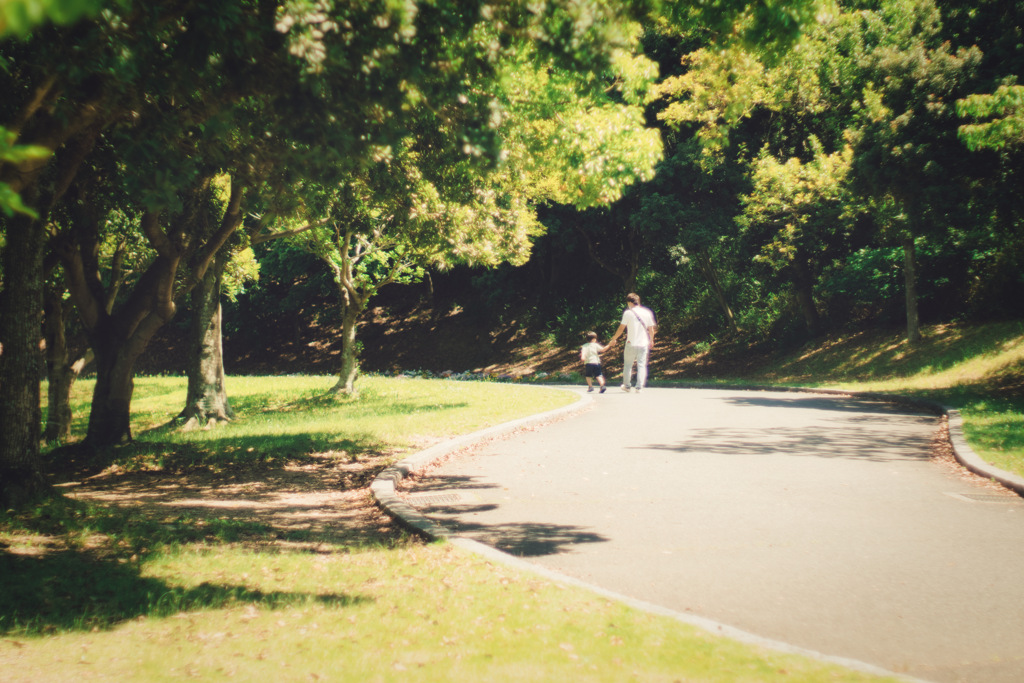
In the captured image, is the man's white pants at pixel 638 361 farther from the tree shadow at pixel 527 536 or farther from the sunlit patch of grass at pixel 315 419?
the tree shadow at pixel 527 536

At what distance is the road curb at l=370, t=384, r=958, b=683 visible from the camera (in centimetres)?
351

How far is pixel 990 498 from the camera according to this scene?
22.4 feet

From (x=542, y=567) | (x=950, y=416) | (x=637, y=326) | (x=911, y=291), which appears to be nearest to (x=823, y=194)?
(x=911, y=291)

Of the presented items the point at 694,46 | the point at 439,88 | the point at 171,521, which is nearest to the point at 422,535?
the point at 171,521

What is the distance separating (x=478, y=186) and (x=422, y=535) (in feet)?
21.2

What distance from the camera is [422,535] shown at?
5.82 metres

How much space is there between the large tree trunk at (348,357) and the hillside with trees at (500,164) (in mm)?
60

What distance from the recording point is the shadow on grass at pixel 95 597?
413 centimetres

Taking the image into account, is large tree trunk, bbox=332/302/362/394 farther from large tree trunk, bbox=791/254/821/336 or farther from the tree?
large tree trunk, bbox=791/254/821/336

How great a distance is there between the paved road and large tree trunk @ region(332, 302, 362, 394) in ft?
32.0

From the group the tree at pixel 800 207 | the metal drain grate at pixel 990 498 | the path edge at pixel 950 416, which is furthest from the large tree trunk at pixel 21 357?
the tree at pixel 800 207

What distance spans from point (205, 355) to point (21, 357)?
772 cm

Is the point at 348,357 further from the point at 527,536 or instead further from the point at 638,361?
the point at 527,536

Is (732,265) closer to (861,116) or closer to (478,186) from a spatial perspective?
(861,116)
